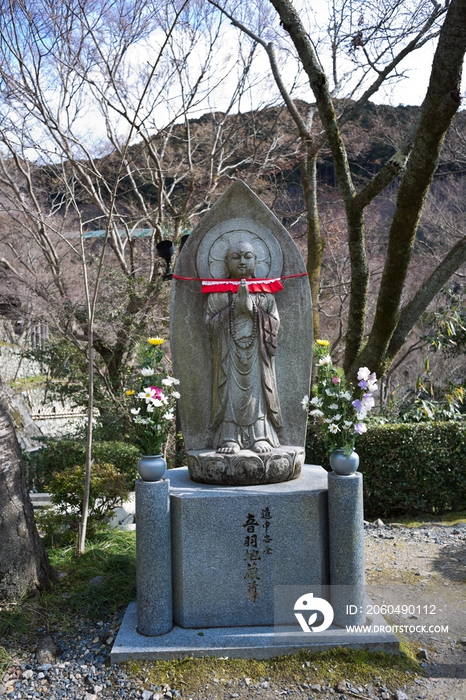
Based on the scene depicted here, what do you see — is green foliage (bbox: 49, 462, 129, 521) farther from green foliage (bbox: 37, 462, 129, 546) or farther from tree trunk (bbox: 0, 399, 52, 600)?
tree trunk (bbox: 0, 399, 52, 600)

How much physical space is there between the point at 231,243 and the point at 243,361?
39.5 inches

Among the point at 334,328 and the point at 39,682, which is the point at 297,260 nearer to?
the point at 39,682

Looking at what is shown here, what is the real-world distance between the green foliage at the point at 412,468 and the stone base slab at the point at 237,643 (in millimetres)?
3668

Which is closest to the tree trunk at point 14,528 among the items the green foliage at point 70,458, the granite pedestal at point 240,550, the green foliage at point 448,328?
the granite pedestal at point 240,550

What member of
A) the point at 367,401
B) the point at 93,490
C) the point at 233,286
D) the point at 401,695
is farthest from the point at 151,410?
the point at 93,490

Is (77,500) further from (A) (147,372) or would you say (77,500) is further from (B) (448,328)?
(B) (448,328)

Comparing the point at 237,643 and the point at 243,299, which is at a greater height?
the point at 243,299

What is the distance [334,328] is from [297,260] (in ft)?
31.0

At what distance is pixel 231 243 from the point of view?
4.30 meters

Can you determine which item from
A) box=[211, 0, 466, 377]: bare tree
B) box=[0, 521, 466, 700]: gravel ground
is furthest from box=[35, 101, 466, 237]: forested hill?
box=[0, 521, 466, 700]: gravel ground

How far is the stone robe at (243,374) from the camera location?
403cm

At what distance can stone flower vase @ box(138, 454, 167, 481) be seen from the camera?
137 inches

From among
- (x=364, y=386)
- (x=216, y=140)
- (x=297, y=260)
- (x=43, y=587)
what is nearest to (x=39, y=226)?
(x=216, y=140)

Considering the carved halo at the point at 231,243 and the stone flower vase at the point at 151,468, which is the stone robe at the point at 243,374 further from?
the stone flower vase at the point at 151,468
